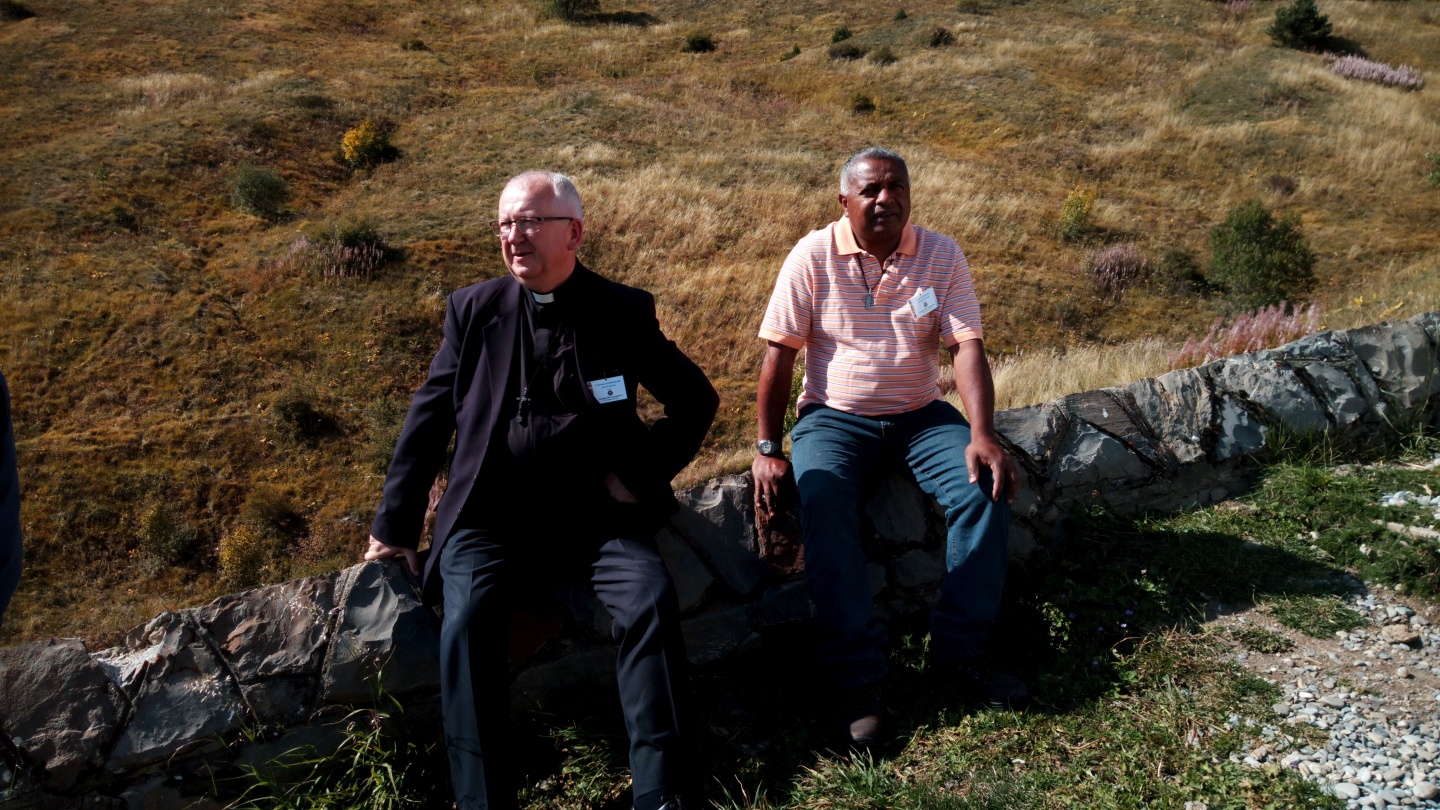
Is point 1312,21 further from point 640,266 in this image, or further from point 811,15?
point 640,266

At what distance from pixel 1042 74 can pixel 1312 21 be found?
903 centimetres

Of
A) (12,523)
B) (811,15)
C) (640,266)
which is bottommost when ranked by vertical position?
(640,266)

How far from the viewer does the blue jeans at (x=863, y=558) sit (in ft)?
9.14

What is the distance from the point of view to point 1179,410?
3781mm

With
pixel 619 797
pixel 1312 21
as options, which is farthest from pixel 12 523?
pixel 1312 21

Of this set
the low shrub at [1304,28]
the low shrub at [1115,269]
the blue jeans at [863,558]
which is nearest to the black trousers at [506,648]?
the blue jeans at [863,558]

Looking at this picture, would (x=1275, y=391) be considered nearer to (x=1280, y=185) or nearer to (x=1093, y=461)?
(x=1093, y=461)

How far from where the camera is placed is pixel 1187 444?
3.71 meters

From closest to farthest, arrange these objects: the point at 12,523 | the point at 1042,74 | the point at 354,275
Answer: the point at 12,523 → the point at 354,275 → the point at 1042,74

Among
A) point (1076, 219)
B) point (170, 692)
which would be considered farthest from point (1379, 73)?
point (170, 692)

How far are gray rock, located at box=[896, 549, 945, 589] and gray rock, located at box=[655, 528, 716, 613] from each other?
66 centimetres

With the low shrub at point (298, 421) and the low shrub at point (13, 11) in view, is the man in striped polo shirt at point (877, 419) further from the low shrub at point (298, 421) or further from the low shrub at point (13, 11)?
the low shrub at point (13, 11)

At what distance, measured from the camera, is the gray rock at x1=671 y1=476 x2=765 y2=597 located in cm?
307

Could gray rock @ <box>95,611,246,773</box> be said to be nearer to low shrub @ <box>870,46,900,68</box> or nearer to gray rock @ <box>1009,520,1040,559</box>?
gray rock @ <box>1009,520,1040,559</box>
